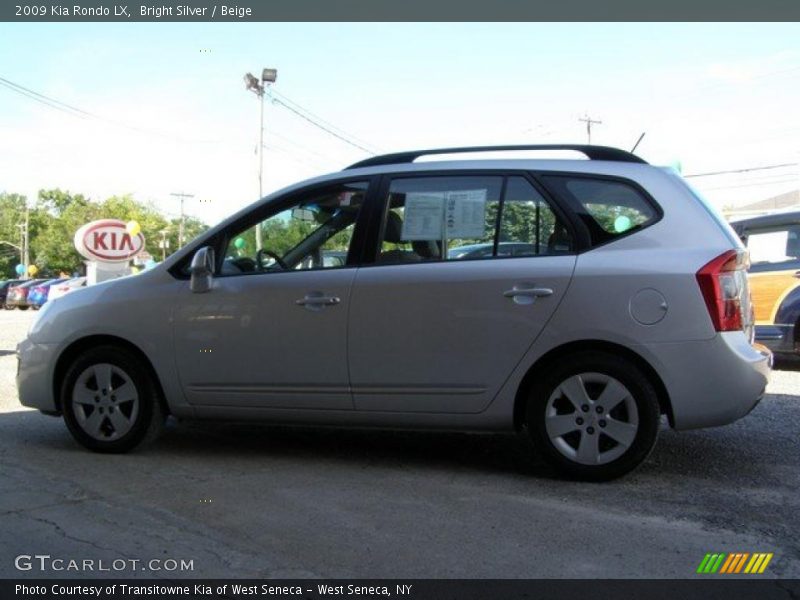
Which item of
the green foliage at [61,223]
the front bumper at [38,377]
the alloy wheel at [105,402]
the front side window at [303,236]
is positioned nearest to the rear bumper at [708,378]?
the front side window at [303,236]

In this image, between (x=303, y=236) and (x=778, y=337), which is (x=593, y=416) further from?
(x=778, y=337)

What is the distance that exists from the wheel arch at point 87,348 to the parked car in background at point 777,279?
260 inches

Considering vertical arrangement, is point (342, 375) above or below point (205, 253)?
below

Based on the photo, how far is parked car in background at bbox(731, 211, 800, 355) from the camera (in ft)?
27.3

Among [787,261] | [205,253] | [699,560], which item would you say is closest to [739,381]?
[699,560]

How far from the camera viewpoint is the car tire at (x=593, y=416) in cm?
390

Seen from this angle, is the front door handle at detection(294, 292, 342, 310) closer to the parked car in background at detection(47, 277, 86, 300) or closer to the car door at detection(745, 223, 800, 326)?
the parked car in background at detection(47, 277, 86, 300)

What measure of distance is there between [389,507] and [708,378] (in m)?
1.79

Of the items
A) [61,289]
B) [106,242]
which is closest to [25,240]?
[61,289]
